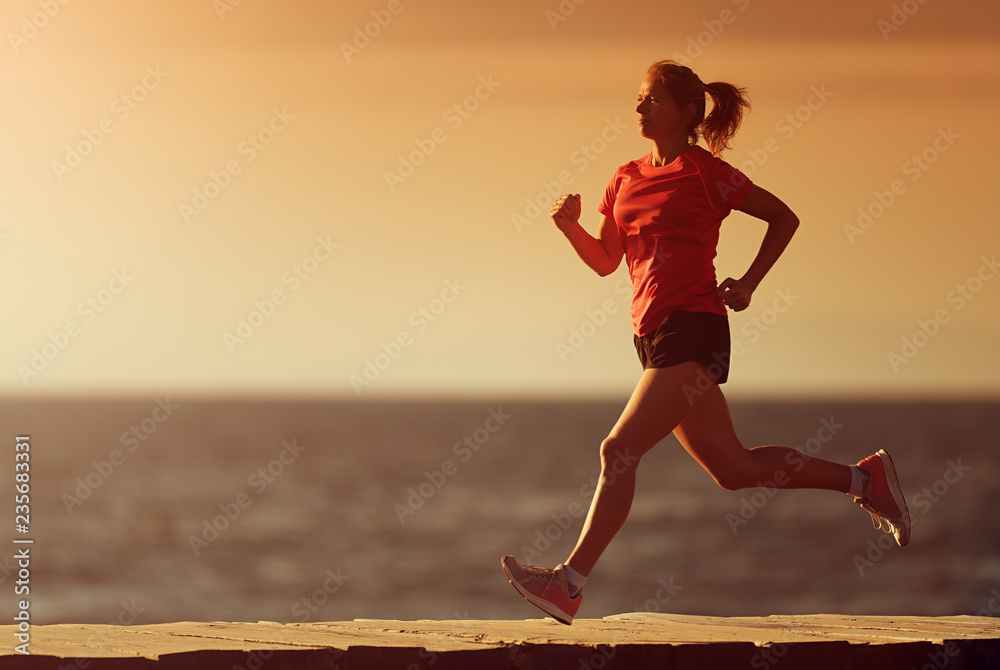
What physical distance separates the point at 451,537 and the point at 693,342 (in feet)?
121

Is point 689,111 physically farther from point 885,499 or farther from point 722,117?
point 885,499

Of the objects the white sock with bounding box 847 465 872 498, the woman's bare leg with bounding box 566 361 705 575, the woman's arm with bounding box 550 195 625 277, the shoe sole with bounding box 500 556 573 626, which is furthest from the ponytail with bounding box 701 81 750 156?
the shoe sole with bounding box 500 556 573 626

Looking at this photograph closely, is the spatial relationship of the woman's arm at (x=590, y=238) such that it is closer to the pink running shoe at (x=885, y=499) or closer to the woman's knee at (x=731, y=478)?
the woman's knee at (x=731, y=478)

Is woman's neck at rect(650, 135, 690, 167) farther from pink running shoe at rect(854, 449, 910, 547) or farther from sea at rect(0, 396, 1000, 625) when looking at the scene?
sea at rect(0, 396, 1000, 625)

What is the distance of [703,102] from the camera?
4207 mm

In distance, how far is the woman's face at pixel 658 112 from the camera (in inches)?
163

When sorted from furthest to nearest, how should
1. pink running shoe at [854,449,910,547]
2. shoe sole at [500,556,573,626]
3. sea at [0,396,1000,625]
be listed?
sea at [0,396,1000,625] < pink running shoe at [854,449,910,547] < shoe sole at [500,556,573,626]

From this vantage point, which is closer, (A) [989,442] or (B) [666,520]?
(B) [666,520]

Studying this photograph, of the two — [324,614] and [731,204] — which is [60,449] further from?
[731,204]

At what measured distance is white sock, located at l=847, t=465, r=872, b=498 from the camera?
14.5 feet

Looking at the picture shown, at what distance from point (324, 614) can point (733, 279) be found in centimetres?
2533

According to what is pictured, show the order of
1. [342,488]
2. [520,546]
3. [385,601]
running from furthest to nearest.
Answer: [342,488]
[520,546]
[385,601]

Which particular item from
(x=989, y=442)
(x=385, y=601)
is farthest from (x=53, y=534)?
(x=989, y=442)

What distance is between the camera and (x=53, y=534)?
42.2 metres
